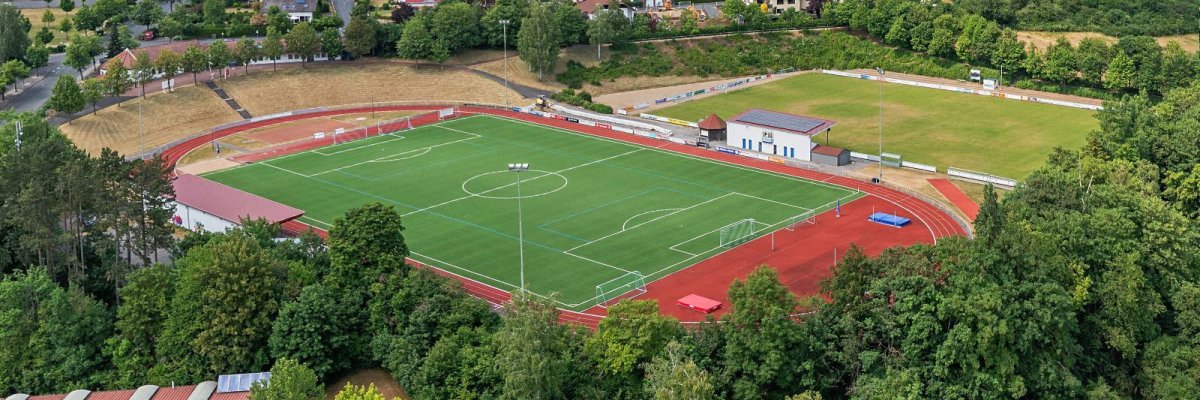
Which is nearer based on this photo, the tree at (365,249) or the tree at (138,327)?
the tree at (138,327)

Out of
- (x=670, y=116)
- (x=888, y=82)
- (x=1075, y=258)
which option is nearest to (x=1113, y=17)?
(x=888, y=82)

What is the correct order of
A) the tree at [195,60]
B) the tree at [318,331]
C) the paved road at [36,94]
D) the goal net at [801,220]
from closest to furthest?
1. the tree at [318,331]
2. the goal net at [801,220]
3. the paved road at [36,94]
4. the tree at [195,60]

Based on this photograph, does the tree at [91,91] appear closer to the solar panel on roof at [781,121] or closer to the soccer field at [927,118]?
the soccer field at [927,118]

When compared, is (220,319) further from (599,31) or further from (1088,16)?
(1088,16)

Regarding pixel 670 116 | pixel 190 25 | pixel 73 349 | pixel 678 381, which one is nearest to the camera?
pixel 678 381

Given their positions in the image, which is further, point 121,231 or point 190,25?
point 190,25

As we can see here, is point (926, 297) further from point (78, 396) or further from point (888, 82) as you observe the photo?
point (888, 82)

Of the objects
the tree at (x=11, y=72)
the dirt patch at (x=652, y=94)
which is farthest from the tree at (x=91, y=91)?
the dirt patch at (x=652, y=94)
